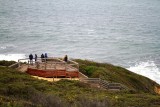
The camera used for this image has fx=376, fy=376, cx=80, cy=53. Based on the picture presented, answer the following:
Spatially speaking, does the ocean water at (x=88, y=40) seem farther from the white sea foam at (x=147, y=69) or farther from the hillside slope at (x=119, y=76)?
the hillside slope at (x=119, y=76)

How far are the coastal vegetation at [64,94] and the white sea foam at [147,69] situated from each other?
27.4 m

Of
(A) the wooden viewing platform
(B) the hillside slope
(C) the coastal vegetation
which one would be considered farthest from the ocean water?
(C) the coastal vegetation

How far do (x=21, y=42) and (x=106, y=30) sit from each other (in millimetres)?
33784

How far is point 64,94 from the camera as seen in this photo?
23062mm

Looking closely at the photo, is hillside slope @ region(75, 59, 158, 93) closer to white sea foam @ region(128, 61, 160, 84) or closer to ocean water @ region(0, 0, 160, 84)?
ocean water @ region(0, 0, 160, 84)

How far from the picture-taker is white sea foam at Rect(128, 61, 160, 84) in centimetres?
6009

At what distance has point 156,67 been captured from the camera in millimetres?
65312

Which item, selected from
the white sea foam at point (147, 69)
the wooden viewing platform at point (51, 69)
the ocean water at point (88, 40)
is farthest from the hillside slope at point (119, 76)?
the white sea foam at point (147, 69)

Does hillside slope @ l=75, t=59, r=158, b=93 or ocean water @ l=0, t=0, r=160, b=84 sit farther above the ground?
ocean water @ l=0, t=0, r=160, b=84

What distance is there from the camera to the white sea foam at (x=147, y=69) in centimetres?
6009

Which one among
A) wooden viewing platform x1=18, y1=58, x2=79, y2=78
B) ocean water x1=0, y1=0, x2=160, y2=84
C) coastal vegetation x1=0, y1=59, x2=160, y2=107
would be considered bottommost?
coastal vegetation x1=0, y1=59, x2=160, y2=107

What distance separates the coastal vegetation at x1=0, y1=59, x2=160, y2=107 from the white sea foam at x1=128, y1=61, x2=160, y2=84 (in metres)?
27.4

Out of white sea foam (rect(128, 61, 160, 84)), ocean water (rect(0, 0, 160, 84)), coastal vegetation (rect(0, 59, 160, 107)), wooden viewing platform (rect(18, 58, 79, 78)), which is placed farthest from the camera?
ocean water (rect(0, 0, 160, 84))

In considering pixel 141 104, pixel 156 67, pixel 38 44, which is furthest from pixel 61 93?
pixel 38 44
